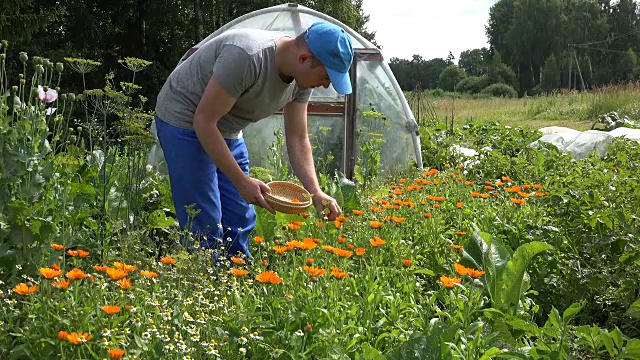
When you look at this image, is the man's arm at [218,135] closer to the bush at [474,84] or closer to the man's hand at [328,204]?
the man's hand at [328,204]

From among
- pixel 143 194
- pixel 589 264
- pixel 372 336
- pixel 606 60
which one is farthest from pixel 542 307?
pixel 606 60

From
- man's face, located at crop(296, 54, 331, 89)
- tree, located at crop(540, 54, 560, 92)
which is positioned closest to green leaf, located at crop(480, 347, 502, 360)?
man's face, located at crop(296, 54, 331, 89)

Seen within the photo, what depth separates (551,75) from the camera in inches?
2168

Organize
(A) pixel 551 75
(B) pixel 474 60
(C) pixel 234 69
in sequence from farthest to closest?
1. (B) pixel 474 60
2. (A) pixel 551 75
3. (C) pixel 234 69

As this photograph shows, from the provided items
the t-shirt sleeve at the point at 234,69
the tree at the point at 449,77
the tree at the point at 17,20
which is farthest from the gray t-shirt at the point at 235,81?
the tree at the point at 449,77

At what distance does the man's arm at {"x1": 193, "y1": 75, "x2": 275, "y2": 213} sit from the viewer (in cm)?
292

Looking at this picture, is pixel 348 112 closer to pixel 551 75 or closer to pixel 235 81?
pixel 235 81

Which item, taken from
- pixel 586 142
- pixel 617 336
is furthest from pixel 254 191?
pixel 586 142

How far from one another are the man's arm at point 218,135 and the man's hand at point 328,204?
32 cm

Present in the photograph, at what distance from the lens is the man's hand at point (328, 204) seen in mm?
3156

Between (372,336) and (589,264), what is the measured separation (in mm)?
1559

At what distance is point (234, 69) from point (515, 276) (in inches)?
57.8

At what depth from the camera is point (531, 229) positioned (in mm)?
3537

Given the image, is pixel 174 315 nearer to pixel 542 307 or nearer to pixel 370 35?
pixel 542 307
